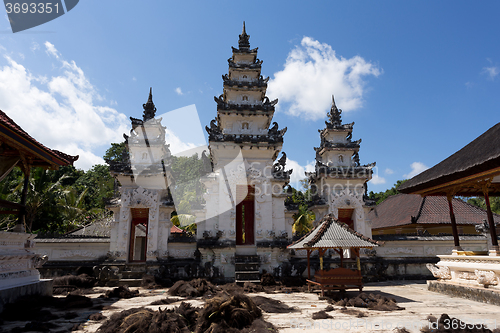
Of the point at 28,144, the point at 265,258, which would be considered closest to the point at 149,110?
the point at 28,144

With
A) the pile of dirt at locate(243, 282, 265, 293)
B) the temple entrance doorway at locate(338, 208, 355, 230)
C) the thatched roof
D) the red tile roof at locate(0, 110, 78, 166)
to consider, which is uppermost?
the red tile roof at locate(0, 110, 78, 166)

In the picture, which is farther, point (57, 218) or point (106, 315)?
point (57, 218)

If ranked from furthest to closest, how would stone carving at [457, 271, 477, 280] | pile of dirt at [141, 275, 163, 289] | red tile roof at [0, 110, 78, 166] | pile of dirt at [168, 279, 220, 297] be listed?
pile of dirt at [141, 275, 163, 289] → pile of dirt at [168, 279, 220, 297] → stone carving at [457, 271, 477, 280] → red tile roof at [0, 110, 78, 166]

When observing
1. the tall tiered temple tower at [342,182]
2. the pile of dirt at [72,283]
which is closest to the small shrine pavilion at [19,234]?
the pile of dirt at [72,283]

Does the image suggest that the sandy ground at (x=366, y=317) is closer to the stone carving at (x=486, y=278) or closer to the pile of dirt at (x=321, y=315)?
the pile of dirt at (x=321, y=315)

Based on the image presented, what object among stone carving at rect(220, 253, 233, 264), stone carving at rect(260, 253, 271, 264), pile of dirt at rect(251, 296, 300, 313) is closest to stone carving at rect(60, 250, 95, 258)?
stone carving at rect(220, 253, 233, 264)

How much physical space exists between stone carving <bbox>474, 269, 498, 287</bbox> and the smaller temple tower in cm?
1214

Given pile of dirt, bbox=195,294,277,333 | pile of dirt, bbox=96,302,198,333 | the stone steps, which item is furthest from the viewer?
the stone steps

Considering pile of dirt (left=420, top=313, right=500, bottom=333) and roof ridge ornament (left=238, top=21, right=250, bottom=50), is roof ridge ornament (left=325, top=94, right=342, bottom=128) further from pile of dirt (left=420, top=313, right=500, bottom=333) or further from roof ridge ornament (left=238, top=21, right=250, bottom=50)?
Result: pile of dirt (left=420, top=313, right=500, bottom=333)

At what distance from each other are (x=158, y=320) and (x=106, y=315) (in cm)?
257

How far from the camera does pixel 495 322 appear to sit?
650 centimetres

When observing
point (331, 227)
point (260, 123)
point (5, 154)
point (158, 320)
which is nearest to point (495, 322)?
point (331, 227)

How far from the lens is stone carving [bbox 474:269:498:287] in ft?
28.6

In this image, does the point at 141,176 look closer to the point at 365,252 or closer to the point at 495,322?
the point at 365,252
